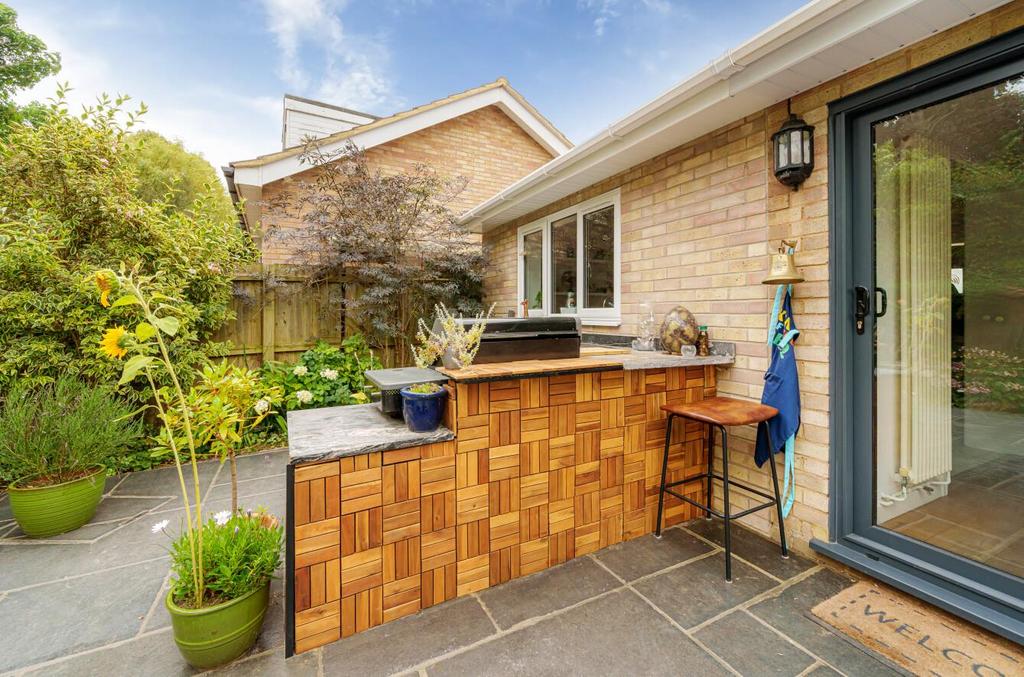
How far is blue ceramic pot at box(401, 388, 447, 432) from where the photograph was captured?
1.97 meters

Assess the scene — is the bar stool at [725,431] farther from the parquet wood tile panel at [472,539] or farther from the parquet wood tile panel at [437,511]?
the parquet wood tile panel at [437,511]

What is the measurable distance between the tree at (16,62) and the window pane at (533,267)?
34.3 feet

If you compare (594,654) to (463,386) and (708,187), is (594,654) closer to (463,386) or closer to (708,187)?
(463,386)

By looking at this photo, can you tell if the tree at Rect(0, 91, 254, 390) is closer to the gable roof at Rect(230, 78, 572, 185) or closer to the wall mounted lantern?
the gable roof at Rect(230, 78, 572, 185)

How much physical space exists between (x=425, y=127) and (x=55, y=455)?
679cm

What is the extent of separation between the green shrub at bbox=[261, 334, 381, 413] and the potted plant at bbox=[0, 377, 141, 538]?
5.09ft

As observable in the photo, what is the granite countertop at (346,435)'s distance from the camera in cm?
174

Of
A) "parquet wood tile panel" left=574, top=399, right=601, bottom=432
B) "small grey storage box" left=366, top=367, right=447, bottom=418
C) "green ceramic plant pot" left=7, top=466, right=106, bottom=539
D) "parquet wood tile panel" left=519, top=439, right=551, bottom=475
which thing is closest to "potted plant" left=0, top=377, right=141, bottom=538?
"green ceramic plant pot" left=7, top=466, right=106, bottom=539

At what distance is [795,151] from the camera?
7.39ft

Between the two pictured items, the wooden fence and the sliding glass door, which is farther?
the wooden fence

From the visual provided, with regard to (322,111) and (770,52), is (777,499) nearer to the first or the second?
(770,52)

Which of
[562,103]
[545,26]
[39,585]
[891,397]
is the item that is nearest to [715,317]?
[891,397]

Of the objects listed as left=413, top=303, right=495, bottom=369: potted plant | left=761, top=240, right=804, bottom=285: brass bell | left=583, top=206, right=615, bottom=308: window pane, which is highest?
left=583, top=206, right=615, bottom=308: window pane

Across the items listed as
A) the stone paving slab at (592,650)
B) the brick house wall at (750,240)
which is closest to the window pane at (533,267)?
the brick house wall at (750,240)
